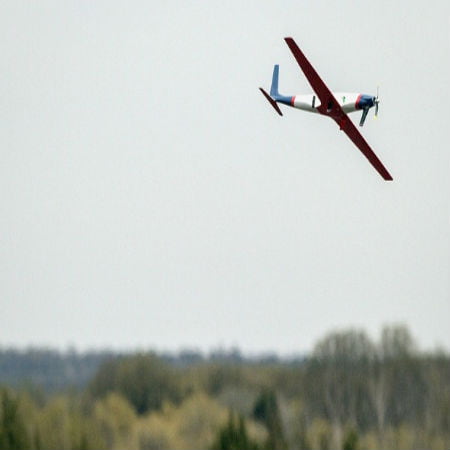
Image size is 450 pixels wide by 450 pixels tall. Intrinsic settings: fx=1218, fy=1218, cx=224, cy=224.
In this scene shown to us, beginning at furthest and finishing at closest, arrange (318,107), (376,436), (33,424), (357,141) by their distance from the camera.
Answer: (376,436), (33,424), (357,141), (318,107)

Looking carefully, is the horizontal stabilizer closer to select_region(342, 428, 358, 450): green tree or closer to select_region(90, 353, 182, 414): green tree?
select_region(342, 428, 358, 450): green tree

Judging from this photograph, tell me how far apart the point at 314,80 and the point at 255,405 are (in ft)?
63.9

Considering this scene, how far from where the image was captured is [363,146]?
33.2 meters

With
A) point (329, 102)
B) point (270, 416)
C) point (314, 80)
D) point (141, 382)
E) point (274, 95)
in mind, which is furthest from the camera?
point (141, 382)

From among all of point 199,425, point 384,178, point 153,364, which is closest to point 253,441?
point 199,425

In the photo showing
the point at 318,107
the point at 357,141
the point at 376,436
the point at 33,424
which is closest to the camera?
the point at 318,107

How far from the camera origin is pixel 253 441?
144 ft

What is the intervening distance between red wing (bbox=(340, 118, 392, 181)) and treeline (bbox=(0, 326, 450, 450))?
13785 millimetres

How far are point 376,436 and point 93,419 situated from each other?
10627 millimetres

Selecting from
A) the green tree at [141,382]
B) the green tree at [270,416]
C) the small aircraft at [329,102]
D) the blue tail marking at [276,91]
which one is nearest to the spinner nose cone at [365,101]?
the small aircraft at [329,102]

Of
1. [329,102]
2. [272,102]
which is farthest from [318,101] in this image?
[272,102]

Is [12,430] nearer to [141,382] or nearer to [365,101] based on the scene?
[141,382]

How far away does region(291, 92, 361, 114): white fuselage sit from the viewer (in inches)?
1196

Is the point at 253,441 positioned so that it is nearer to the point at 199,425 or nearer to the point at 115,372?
the point at 199,425
